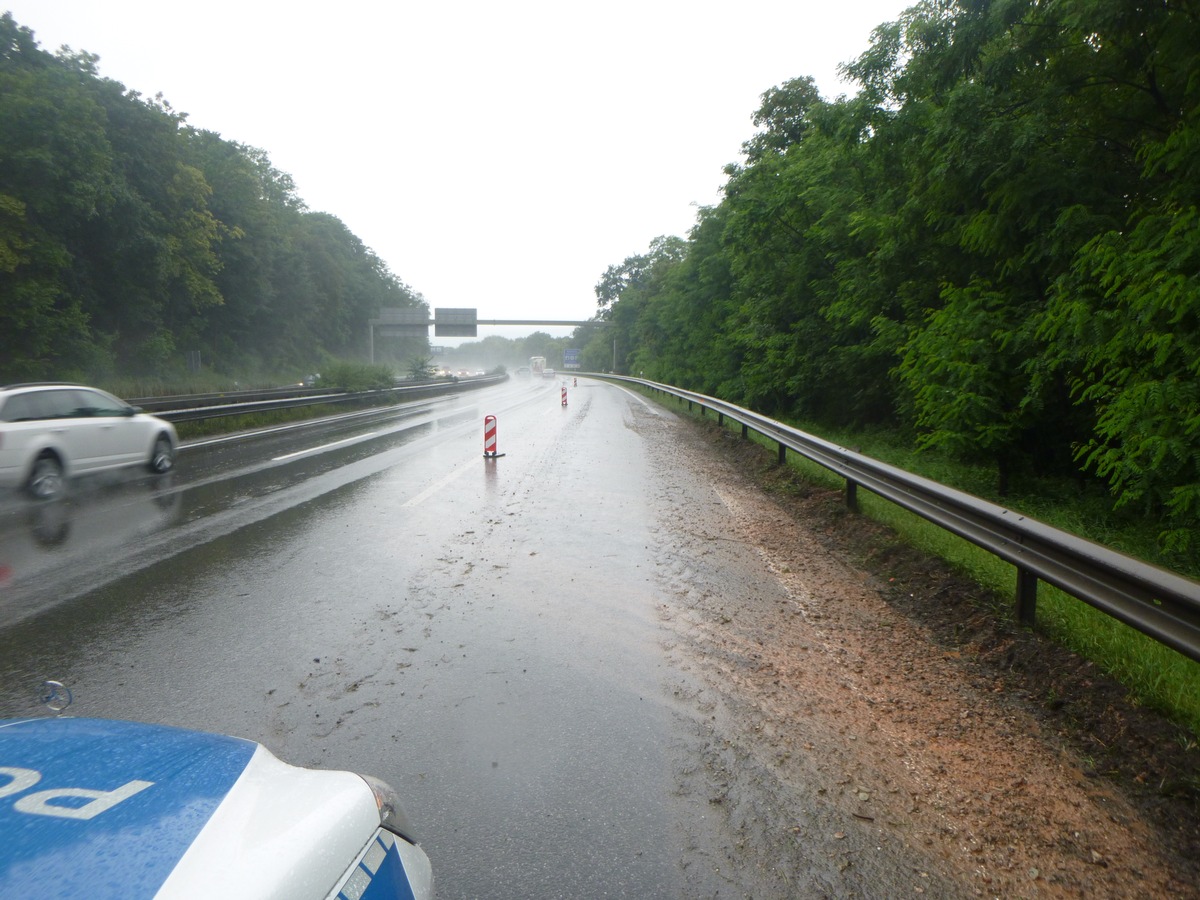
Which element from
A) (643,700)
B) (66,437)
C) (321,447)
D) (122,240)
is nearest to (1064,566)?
(643,700)

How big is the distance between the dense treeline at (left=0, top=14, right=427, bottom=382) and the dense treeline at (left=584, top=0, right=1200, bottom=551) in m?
35.3

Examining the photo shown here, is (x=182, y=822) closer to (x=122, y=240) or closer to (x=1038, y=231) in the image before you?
(x=1038, y=231)

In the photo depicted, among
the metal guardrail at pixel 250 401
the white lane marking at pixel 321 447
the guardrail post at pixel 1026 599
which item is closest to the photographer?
the guardrail post at pixel 1026 599

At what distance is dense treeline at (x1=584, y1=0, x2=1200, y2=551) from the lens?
25.4 ft

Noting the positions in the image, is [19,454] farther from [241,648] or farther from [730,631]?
[730,631]

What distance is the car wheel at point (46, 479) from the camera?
412 inches

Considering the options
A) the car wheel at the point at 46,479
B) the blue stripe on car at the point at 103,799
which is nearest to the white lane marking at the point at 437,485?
the car wheel at the point at 46,479

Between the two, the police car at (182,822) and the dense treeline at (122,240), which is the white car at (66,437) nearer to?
the police car at (182,822)

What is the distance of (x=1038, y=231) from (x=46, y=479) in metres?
13.6

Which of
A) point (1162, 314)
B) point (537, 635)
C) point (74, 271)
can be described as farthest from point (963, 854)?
point (74, 271)

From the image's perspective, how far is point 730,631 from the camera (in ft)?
17.7

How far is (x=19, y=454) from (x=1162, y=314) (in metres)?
13.2

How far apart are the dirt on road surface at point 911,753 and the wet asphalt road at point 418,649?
0.28 m

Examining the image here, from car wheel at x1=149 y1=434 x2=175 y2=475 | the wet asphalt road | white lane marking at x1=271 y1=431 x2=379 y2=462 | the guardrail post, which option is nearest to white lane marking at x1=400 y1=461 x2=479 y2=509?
the wet asphalt road
